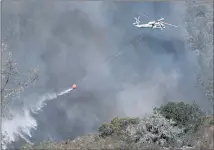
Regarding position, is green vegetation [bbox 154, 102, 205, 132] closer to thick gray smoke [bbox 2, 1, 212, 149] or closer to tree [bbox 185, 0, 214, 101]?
thick gray smoke [bbox 2, 1, 212, 149]

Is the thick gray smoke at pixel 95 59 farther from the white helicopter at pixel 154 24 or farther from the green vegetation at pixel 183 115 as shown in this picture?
the green vegetation at pixel 183 115

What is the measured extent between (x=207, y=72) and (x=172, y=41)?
62.1 inches

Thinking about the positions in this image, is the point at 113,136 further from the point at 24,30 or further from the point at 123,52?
the point at 24,30

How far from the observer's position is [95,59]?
46.4ft

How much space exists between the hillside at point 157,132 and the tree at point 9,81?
1524 millimetres

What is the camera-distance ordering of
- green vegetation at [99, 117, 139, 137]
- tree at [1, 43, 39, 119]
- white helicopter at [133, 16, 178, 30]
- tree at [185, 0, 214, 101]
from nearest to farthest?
tree at [1, 43, 39, 119] < green vegetation at [99, 117, 139, 137] < tree at [185, 0, 214, 101] < white helicopter at [133, 16, 178, 30]

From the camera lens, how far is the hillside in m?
12.0

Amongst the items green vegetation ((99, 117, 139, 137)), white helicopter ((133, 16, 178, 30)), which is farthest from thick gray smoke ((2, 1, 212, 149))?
green vegetation ((99, 117, 139, 137))

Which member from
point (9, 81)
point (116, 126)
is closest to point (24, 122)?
point (9, 81)

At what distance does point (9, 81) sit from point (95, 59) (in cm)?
281

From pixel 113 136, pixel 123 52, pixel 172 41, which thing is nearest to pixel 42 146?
pixel 113 136

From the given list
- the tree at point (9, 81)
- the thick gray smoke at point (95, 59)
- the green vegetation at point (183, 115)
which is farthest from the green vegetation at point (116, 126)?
the tree at point (9, 81)

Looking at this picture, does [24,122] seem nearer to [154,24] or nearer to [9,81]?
[9,81]

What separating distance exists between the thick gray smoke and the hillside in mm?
737
